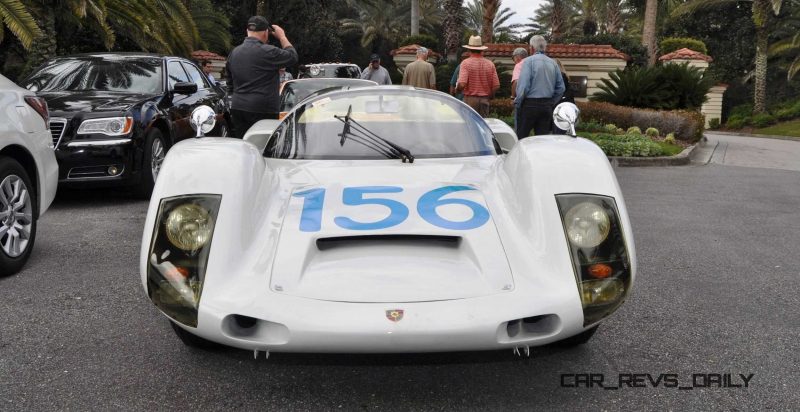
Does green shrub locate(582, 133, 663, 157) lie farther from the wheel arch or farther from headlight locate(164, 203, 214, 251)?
headlight locate(164, 203, 214, 251)

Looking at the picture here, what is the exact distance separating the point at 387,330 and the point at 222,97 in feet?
27.3

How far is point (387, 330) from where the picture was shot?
8.16 feet

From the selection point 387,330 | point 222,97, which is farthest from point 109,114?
point 387,330

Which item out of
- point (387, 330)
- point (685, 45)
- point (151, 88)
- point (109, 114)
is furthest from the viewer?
point (685, 45)

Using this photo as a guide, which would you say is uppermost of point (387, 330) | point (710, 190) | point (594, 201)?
point (594, 201)

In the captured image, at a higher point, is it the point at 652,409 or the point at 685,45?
the point at 685,45

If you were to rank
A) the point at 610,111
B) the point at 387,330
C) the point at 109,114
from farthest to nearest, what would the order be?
the point at 610,111 < the point at 109,114 < the point at 387,330

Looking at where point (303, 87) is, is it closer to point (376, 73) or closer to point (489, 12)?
point (376, 73)

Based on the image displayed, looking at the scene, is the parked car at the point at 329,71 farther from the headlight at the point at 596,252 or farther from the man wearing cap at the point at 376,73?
the headlight at the point at 596,252

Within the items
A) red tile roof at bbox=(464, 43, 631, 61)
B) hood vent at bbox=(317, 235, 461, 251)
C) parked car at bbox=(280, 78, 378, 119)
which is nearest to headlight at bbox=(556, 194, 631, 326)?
hood vent at bbox=(317, 235, 461, 251)

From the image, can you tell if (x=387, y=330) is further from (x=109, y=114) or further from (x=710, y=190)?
(x=710, y=190)

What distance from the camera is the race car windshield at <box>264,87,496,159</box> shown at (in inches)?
151

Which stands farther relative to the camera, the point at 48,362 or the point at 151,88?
the point at 151,88

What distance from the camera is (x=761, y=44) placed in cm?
3278
